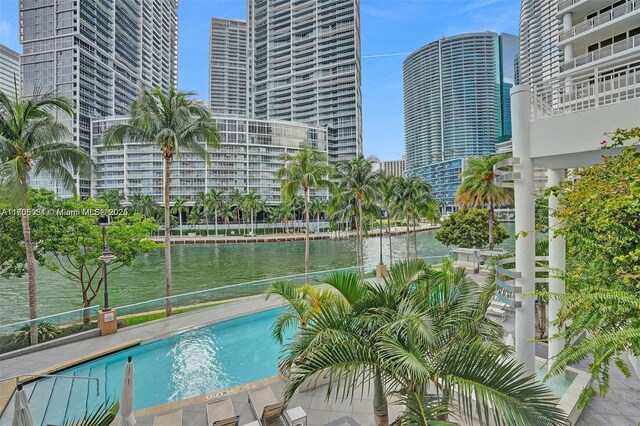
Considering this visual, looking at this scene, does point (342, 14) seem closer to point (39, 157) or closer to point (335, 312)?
point (39, 157)

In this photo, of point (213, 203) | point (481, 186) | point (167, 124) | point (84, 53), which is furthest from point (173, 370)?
point (84, 53)

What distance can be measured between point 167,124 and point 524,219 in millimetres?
13233

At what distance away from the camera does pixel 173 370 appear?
955 centimetres

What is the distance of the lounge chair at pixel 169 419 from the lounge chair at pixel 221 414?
53cm

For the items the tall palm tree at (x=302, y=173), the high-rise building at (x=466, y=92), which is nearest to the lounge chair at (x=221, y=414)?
the tall palm tree at (x=302, y=173)

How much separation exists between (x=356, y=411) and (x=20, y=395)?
5319mm

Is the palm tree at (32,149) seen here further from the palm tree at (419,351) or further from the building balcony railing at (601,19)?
the building balcony railing at (601,19)

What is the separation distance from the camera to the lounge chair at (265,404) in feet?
20.9

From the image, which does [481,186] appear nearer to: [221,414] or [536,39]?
[221,414]

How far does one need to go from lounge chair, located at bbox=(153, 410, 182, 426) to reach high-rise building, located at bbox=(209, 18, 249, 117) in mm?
162782

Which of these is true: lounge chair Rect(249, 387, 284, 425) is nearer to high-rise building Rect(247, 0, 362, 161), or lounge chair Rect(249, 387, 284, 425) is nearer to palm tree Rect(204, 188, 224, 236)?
palm tree Rect(204, 188, 224, 236)

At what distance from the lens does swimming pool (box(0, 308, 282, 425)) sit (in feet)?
17.9

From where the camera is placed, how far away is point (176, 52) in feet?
473

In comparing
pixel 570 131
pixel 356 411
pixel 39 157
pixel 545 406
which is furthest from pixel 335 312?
pixel 39 157
